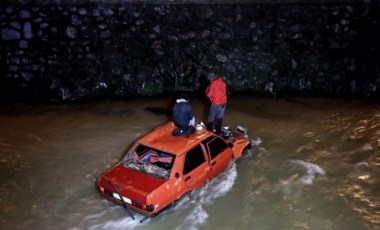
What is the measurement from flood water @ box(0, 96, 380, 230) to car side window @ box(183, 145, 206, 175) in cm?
81

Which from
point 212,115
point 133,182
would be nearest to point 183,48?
point 212,115

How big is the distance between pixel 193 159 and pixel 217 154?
902mm

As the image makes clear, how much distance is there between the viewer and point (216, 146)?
31.9 feet

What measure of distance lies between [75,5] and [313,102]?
30.2 feet

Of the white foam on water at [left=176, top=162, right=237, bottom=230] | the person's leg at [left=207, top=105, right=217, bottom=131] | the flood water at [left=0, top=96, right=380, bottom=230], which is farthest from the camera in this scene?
the person's leg at [left=207, top=105, right=217, bottom=131]

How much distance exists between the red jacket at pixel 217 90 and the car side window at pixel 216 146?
1.67m

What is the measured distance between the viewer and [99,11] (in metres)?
14.7

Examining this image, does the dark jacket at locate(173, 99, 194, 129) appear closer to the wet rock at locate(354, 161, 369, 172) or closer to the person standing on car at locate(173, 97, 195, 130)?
the person standing on car at locate(173, 97, 195, 130)

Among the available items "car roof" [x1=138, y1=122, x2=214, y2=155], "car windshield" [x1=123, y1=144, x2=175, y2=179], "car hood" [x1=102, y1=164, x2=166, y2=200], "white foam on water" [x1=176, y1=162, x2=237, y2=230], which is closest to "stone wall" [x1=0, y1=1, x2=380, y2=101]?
"white foam on water" [x1=176, y1=162, x2=237, y2=230]

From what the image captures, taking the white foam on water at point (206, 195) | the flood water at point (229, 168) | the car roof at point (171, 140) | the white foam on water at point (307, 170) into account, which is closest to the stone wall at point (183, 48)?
the flood water at point (229, 168)

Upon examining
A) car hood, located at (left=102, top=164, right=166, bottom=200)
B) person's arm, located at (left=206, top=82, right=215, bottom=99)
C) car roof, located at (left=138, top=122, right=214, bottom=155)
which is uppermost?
person's arm, located at (left=206, top=82, right=215, bottom=99)

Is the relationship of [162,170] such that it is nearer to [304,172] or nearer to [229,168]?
[229,168]

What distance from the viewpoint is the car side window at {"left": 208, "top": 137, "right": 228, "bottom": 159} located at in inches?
376

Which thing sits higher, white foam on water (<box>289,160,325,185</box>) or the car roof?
the car roof
